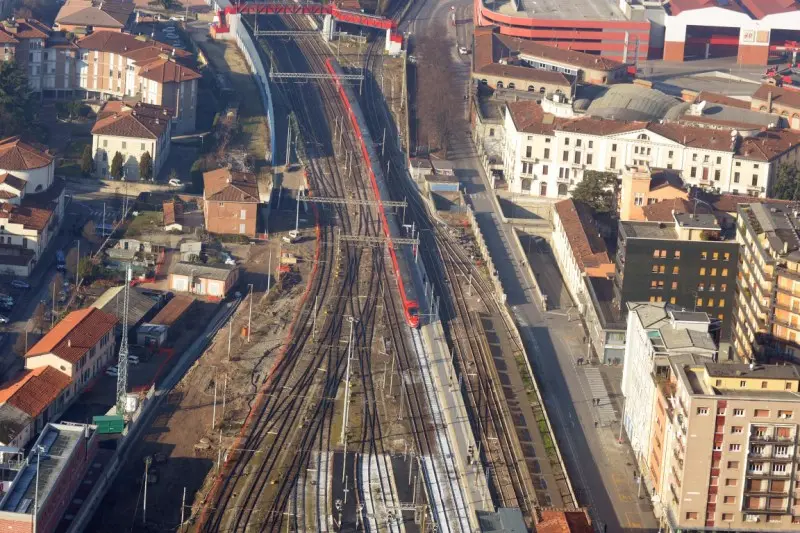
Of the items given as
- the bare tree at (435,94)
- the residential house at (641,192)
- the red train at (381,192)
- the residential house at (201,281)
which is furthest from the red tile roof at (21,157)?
the residential house at (641,192)

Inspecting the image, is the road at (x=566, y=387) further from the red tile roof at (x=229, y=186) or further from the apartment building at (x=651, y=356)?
the red tile roof at (x=229, y=186)

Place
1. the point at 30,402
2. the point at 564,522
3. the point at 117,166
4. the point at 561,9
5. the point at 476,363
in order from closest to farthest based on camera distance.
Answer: the point at 564,522 < the point at 30,402 < the point at 476,363 < the point at 117,166 < the point at 561,9

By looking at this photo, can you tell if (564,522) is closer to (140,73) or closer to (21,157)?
(21,157)

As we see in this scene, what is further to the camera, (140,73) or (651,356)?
(140,73)

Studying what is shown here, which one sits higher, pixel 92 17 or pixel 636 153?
pixel 92 17

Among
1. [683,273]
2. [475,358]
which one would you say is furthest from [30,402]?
[683,273]

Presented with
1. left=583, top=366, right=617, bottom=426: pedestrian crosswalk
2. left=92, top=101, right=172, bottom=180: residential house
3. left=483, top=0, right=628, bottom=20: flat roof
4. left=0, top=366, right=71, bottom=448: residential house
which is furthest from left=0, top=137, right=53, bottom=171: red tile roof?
left=483, top=0, right=628, bottom=20: flat roof
